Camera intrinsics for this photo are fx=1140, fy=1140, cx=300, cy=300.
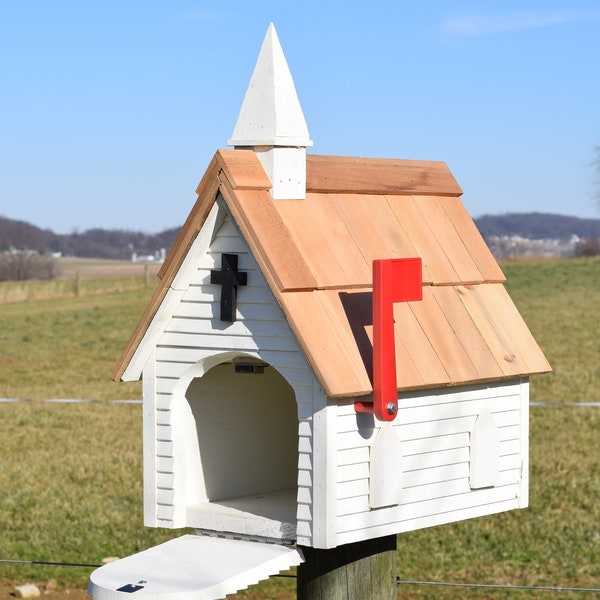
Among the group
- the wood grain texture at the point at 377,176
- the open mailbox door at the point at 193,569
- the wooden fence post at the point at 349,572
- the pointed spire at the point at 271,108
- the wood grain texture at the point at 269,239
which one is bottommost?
the wooden fence post at the point at 349,572

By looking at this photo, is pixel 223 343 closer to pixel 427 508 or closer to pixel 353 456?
pixel 353 456

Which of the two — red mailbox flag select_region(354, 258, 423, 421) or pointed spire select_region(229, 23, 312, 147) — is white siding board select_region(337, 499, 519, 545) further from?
pointed spire select_region(229, 23, 312, 147)

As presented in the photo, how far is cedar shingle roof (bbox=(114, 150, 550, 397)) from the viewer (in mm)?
3545

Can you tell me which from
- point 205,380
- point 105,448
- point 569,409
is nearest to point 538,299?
point 569,409

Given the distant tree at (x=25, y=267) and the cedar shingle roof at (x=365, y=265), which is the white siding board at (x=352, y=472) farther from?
the distant tree at (x=25, y=267)

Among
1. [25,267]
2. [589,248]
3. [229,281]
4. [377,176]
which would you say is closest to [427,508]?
[229,281]

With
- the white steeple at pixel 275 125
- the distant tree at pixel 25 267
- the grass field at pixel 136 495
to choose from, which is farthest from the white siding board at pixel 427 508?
the distant tree at pixel 25 267

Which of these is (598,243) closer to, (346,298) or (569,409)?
(569,409)

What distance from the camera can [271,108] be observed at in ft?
12.4

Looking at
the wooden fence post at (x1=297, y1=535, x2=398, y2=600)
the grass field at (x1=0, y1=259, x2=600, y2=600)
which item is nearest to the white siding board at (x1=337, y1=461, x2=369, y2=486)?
the wooden fence post at (x1=297, y1=535, x2=398, y2=600)

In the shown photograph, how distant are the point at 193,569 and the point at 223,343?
2.41 feet

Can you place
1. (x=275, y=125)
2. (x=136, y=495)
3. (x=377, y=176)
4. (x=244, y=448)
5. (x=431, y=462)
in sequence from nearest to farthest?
(x=275, y=125) < (x=431, y=462) < (x=377, y=176) < (x=244, y=448) < (x=136, y=495)

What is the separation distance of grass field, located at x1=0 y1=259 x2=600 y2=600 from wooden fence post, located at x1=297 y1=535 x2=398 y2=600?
3.94 m

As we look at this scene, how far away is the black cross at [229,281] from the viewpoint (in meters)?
3.70
